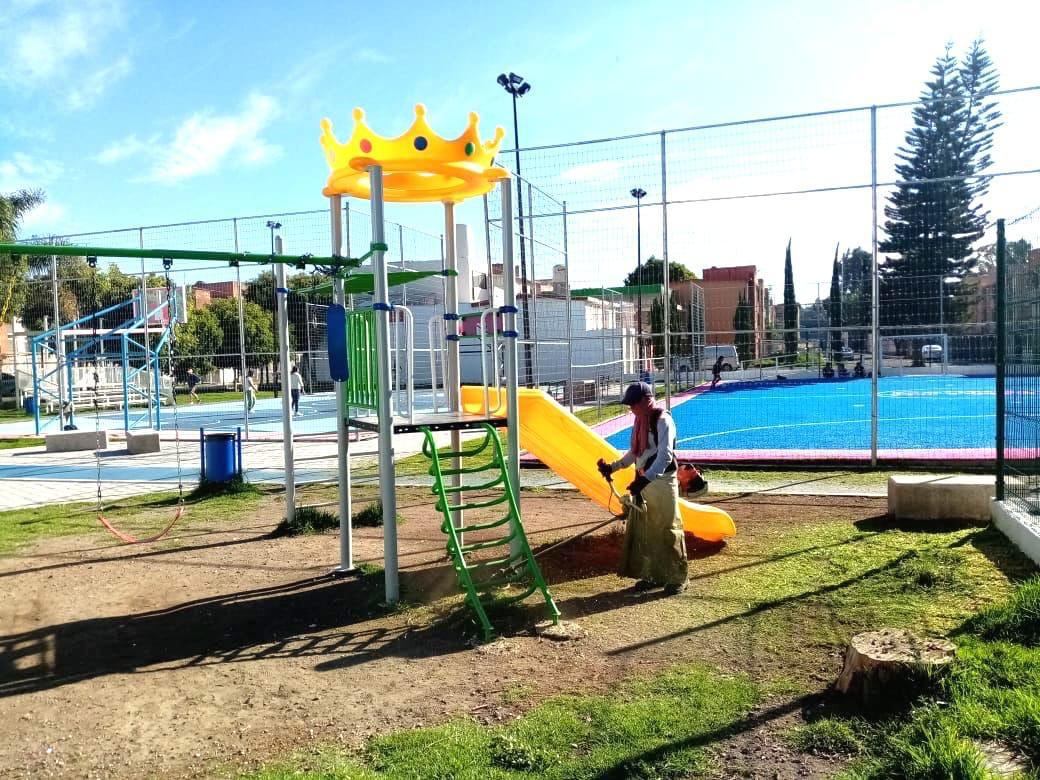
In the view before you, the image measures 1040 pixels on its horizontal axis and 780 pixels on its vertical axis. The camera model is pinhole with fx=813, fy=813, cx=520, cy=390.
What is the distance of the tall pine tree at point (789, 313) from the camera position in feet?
50.6

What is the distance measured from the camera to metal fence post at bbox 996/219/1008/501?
7.29 m

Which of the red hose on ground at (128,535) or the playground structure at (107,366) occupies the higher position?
the playground structure at (107,366)

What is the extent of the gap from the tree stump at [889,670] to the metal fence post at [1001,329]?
4.05 meters

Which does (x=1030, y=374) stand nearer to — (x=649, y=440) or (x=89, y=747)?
(x=649, y=440)

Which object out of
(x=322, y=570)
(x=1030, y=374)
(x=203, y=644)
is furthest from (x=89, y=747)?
(x=1030, y=374)

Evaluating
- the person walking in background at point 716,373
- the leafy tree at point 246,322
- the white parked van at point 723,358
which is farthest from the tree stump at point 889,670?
the leafy tree at point 246,322

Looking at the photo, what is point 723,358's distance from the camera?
86.2ft

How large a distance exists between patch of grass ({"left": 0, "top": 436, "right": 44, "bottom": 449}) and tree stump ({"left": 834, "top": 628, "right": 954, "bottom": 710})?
63.0 feet

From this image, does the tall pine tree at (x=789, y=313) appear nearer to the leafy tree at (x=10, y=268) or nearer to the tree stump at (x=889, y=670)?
the tree stump at (x=889, y=670)

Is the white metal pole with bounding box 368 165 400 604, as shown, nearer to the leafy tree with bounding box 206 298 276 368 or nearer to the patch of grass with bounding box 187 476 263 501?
the patch of grass with bounding box 187 476 263 501

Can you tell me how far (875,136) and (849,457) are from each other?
440cm

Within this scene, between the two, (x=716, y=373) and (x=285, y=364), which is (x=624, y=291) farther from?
(x=285, y=364)

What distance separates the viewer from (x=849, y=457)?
38.2 ft

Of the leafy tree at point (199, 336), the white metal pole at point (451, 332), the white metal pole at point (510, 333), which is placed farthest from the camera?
the leafy tree at point (199, 336)
